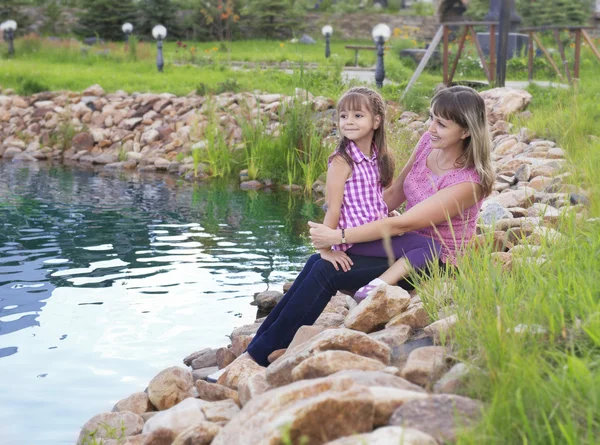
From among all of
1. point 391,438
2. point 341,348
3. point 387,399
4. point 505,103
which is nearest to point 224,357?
point 341,348

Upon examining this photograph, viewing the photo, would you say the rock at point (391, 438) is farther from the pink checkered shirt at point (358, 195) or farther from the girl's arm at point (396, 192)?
the girl's arm at point (396, 192)

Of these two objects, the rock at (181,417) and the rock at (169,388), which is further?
the rock at (169,388)

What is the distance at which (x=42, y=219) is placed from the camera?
8.32 meters

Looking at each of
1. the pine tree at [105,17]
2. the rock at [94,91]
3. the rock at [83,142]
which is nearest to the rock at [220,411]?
the rock at [83,142]

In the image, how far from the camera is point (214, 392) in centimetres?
379

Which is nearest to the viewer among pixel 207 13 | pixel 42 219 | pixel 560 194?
pixel 560 194

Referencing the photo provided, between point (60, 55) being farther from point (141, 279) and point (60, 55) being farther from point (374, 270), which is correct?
point (374, 270)

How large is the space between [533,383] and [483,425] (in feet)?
0.61

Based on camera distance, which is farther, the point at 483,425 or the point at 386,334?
the point at 386,334

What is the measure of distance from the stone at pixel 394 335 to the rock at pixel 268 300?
228 cm

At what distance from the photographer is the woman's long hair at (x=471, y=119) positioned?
12.9ft

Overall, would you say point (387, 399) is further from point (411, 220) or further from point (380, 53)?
point (380, 53)

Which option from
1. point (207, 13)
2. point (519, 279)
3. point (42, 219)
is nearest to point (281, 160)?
point (42, 219)

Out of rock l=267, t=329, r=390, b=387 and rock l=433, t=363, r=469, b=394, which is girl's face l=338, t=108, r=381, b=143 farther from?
rock l=433, t=363, r=469, b=394
